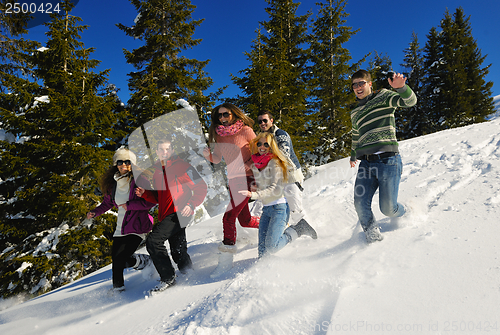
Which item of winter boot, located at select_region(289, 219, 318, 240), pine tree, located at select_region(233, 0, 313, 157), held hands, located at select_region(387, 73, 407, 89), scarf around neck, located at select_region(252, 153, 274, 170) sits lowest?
winter boot, located at select_region(289, 219, 318, 240)

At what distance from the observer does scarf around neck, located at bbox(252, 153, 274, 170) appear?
9.78 ft

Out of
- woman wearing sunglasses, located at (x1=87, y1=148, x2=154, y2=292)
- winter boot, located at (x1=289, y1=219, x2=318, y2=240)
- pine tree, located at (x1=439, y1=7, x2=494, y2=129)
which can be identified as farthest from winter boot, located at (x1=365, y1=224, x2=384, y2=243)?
pine tree, located at (x1=439, y1=7, x2=494, y2=129)

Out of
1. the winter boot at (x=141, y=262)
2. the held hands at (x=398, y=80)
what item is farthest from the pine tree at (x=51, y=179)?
the held hands at (x=398, y=80)

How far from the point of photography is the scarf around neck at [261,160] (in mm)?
2980

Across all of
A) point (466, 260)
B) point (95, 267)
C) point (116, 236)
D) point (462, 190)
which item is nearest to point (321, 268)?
point (466, 260)

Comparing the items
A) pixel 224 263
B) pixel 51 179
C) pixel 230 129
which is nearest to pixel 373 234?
pixel 224 263

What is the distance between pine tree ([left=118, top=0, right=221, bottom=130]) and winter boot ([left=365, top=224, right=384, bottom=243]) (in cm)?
958

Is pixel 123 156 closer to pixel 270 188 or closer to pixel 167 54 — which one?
pixel 270 188

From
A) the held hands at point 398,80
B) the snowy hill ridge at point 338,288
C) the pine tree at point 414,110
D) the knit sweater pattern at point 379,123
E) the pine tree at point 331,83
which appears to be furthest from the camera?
the pine tree at point 414,110

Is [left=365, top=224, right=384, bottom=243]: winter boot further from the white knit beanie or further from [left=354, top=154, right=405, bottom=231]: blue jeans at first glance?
the white knit beanie

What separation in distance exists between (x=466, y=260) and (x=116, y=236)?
11.7 feet

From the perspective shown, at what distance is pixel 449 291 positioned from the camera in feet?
5.51

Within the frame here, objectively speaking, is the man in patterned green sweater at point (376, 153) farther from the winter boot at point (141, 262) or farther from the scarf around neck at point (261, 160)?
the winter boot at point (141, 262)

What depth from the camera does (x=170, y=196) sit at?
9.79 ft
